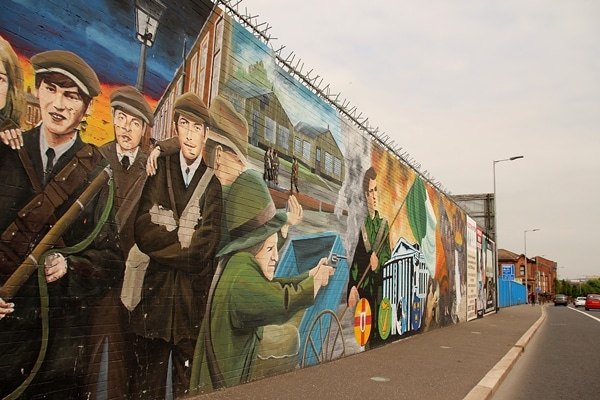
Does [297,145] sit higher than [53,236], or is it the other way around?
[297,145]

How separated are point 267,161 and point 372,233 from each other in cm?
483

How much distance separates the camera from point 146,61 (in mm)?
5238

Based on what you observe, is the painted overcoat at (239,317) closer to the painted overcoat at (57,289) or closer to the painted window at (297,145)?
the painted overcoat at (57,289)

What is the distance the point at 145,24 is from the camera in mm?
5270

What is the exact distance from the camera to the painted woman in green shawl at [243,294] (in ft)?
20.4

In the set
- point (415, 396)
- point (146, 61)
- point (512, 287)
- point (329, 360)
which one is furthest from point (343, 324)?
point (512, 287)

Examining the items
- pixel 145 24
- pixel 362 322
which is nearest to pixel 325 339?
pixel 362 322

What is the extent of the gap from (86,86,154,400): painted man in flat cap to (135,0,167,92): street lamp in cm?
25

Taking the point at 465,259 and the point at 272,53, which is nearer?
the point at 272,53

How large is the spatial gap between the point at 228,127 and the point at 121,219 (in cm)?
218

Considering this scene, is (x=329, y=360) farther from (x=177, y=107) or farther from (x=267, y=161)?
(x=177, y=107)

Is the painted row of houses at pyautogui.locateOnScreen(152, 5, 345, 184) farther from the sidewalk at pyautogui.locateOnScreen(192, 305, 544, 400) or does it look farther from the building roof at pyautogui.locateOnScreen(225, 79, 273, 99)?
the sidewalk at pyautogui.locateOnScreen(192, 305, 544, 400)

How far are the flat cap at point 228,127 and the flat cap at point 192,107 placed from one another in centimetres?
13

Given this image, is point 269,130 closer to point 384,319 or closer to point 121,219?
point 121,219
